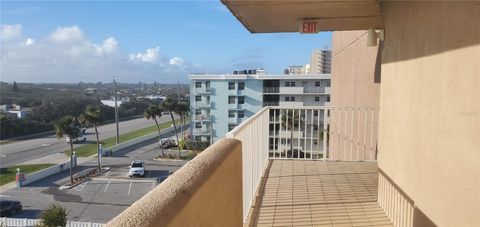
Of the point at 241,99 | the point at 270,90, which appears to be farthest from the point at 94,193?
the point at 270,90

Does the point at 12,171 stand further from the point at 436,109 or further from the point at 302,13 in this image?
the point at 436,109

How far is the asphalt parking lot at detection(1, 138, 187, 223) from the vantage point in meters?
22.1

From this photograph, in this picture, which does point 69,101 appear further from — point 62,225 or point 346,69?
point 346,69

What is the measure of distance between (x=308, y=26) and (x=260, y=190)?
7.04 ft

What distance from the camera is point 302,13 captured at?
410cm

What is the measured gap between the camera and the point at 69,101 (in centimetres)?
6475

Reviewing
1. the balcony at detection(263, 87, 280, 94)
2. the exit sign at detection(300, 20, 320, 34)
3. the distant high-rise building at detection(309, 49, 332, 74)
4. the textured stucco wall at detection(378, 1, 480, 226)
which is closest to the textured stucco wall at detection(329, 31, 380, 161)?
the exit sign at detection(300, 20, 320, 34)

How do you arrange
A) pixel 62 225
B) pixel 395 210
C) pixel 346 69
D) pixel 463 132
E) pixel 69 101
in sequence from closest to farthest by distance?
1. pixel 463 132
2. pixel 395 210
3. pixel 346 69
4. pixel 62 225
5. pixel 69 101

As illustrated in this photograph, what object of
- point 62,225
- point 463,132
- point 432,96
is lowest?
point 62,225

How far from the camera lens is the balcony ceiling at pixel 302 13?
11.6 feet

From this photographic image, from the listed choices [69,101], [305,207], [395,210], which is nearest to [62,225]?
[305,207]

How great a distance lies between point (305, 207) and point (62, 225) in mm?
13250

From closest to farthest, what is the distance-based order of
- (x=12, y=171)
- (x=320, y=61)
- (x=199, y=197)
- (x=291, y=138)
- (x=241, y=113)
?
(x=199, y=197), (x=291, y=138), (x=12, y=171), (x=241, y=113), (x=320, y=61)

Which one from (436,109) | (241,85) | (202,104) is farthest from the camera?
(202,104)
